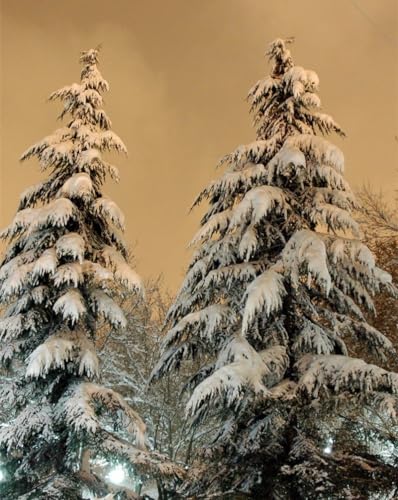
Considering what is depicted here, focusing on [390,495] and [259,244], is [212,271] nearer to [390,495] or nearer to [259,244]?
[259,244]

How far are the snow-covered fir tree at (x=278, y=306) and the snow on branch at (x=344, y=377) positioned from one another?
0.9 inches

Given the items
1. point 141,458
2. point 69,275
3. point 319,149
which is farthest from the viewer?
point 69,275

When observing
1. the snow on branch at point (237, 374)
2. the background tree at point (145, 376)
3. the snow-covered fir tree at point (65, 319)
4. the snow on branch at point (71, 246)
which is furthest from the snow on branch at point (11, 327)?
the background tree at point (145, 376)

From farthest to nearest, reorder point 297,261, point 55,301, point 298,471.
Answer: point 55,301
point 297,261
point 298,471

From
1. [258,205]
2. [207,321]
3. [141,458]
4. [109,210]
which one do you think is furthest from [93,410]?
[258,205]

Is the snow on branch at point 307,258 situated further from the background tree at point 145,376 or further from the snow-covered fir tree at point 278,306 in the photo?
the background tree at point 145,376

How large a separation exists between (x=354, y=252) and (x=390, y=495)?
170 inches

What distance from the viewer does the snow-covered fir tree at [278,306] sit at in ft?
30.9

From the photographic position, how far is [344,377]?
373 inches

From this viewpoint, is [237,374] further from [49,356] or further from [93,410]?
[49,356]

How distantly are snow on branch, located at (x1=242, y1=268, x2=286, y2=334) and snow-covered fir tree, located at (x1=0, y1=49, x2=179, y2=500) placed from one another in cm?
335

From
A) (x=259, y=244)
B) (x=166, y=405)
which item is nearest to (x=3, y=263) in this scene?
(x=259, y=244)

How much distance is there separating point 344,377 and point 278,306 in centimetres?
181

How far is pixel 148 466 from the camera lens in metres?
10.8
